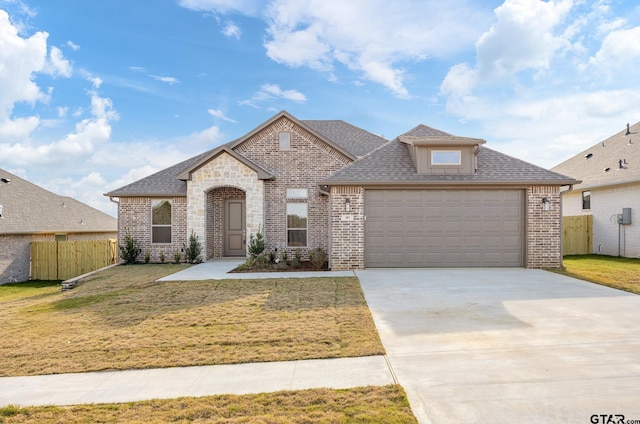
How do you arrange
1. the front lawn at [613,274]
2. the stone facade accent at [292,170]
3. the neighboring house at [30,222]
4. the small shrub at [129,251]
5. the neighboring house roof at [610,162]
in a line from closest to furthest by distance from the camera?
the front lawn at [613,274], the small shrub at [129,251], the stone facade accent at [292,170], the neighboring house at [30,222], the neighboring house roof at [610,162]

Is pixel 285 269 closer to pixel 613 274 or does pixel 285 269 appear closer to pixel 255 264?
pixel 255 264

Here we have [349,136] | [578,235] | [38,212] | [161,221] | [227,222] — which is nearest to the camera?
[161,221]

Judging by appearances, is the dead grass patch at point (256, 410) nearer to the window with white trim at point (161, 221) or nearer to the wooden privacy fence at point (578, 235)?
the window with white trim at point (161, 221)

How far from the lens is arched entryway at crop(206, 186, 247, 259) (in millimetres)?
14305

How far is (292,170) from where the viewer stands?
13945mm

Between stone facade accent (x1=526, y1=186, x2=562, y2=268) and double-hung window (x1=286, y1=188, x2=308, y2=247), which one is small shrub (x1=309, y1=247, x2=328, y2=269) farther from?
stone facade accent (x1=526, y1=186, x2=562, y2=268)

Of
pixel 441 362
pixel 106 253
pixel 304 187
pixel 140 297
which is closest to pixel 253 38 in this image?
pixel 304 187

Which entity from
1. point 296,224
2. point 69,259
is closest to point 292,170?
point 296,224

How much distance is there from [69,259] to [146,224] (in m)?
4.31

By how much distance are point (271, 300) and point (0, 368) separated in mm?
4139

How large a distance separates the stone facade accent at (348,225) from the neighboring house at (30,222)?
539 inches

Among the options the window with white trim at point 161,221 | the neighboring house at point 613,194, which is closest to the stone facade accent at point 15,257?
the window with white trim at point 161,221

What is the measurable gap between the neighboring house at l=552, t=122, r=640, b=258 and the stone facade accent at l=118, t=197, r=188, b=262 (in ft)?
61.8

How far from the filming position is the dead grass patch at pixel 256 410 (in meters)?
2.86
